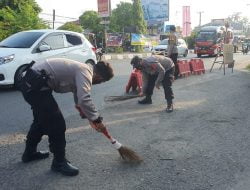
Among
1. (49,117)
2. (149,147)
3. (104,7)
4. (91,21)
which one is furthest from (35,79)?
(91,21)

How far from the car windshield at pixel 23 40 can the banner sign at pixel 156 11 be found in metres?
39.5

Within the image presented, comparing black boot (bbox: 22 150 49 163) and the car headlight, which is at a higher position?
the car headlight

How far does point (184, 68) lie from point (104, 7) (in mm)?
16494

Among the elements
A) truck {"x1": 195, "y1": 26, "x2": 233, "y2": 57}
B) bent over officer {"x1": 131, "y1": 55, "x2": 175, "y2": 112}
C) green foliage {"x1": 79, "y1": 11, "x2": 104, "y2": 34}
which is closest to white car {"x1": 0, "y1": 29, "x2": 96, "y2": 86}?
bent over officer {"x1": 131, "y1": 55, "x2": 175, "y2": 112}

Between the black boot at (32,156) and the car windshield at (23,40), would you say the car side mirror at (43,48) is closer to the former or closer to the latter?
the car windshield at (23,40)

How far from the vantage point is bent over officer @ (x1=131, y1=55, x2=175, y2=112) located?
801cm

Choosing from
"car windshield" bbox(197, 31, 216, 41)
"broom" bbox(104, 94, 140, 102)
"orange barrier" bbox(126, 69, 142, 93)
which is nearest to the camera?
"broom" bbox(104, 94, 140, 102)

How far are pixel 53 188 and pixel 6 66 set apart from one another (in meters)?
6.53

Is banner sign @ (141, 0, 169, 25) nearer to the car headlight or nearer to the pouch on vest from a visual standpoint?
the car headlight

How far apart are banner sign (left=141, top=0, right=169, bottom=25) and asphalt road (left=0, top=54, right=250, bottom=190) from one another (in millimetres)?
40900

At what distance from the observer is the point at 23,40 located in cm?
1111

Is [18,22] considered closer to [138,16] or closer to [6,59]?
[6,59]

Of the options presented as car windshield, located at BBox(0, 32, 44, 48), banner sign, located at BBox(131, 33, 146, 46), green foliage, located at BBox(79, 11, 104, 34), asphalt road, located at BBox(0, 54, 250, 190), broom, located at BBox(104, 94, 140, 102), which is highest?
green foliage, located at BBox(79, 11, 104, 34)

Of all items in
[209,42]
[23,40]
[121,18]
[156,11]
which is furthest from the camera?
[121,18]
